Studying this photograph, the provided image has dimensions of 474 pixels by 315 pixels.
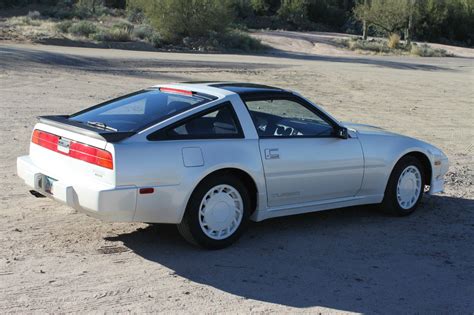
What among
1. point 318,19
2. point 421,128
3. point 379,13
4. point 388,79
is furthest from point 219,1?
point 318,19

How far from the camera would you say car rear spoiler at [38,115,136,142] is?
5832mm

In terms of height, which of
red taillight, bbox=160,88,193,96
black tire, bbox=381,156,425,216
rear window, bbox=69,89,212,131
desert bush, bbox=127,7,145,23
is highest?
desert bush, bbox=127,7,145,23

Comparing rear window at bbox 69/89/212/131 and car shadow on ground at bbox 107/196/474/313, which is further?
rear window at bbox 69/89/212/131

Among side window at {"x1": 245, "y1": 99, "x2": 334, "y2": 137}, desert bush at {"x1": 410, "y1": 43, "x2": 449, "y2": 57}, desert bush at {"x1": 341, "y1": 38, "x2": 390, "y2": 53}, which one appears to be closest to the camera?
side window at {"x1": 245, "y1": 99, "x2": 334, "y2": 137}

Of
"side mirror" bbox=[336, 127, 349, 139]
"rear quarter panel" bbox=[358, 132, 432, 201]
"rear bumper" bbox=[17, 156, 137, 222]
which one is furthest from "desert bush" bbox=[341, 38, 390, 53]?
"rear bumper" bbox=[17, 156, 137, 222]

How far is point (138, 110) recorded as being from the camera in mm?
6652

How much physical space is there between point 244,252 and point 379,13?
6824 cm

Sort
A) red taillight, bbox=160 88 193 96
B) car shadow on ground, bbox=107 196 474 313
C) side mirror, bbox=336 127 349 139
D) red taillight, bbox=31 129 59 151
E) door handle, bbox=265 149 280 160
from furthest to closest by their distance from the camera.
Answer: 1. side mirror, bbox=336 127 349 139
2. red taillight, bbox=160 88 193 96
3. door handle, bbox=265 149 280 160
4. red taillight, bbox=31 129 59 151
5. car shadow on ground, bbox=107 196 474 313

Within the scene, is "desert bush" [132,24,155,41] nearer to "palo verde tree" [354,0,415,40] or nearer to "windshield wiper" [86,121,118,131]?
"palo verde tree" [354,0,415,40]

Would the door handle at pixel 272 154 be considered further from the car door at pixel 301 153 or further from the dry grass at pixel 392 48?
the dry grass at pixel 392 48

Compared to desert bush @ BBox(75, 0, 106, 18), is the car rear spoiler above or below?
below

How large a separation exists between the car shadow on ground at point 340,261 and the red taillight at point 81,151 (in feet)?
3.12

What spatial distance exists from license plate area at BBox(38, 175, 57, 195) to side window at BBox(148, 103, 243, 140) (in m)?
1.01

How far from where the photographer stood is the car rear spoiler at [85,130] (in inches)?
230
